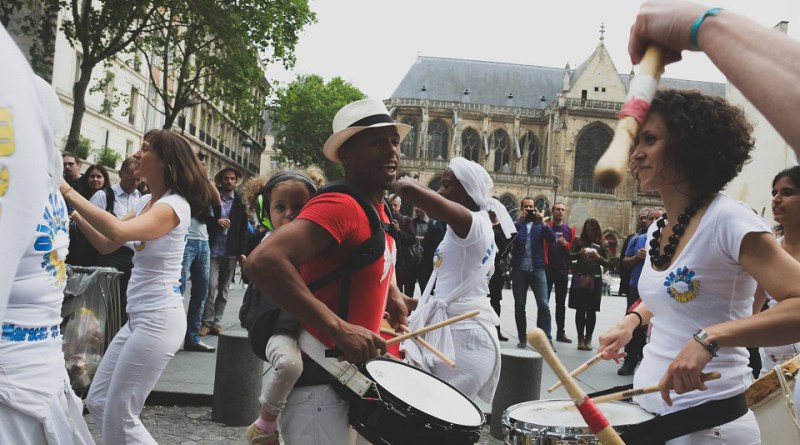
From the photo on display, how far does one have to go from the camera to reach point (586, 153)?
6794 cm

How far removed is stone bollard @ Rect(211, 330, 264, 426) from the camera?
588 centimetres

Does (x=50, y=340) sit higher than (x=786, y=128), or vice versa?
(x=786, y=128)

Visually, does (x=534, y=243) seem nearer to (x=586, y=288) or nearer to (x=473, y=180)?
(x=586, y=288)

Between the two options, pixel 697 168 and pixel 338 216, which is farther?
pixel 338 216

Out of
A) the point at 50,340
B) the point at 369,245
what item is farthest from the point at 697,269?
the point at 50,340

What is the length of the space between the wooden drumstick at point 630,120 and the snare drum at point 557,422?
4.17ft

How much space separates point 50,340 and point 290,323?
778 mm

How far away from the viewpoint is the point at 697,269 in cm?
215

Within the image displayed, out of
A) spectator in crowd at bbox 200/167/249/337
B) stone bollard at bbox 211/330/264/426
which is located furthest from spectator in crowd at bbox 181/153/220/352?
stone bollard at bbox 211/330/264/426

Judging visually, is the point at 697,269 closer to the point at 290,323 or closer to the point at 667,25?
the point at 667,25

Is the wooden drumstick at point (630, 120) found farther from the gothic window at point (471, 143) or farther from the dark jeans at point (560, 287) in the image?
the gothic window at point (471, 143)

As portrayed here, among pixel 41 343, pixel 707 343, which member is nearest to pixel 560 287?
pixel 707 343

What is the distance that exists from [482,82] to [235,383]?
235 feet

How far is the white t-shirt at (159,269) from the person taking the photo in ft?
12.4
